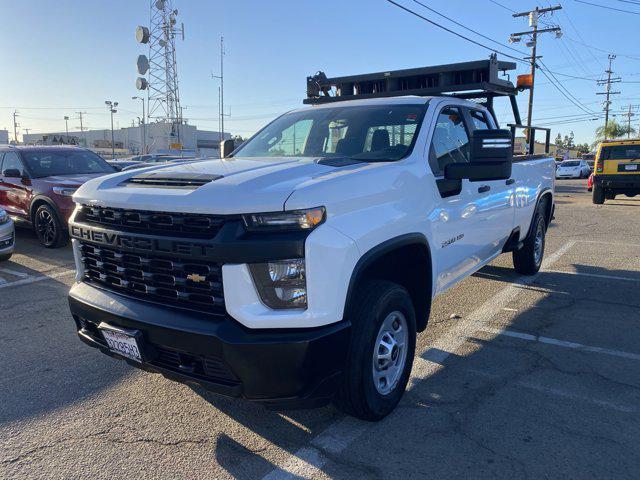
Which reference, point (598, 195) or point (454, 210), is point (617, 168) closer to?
point (598, 195)

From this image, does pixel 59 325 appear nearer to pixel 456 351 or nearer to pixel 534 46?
pixel 456 351

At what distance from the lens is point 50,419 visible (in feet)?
10.8

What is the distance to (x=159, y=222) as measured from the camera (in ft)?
8.98

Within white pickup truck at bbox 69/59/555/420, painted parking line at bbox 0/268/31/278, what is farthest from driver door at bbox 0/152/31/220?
white pickup truck at bbox 69/59/555/420

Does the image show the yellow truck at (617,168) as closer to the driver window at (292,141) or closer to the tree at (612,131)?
the driver window at (292,141)

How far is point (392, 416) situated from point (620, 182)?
15515 mm

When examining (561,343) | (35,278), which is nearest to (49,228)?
(35,278)

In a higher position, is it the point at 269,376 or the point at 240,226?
the point at 240,226

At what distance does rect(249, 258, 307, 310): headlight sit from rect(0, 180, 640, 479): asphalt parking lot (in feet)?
3.01

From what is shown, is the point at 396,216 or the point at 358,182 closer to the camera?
the point at 358,182

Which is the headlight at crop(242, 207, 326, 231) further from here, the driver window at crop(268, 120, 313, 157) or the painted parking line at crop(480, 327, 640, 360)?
the painted parking line at crop(480, 327, 640, 360)

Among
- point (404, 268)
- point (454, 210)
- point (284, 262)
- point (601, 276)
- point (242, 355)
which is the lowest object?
point (601, 276)

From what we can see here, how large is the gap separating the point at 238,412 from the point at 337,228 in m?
1.49

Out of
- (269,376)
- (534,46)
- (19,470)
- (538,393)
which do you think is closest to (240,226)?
(269,376)
